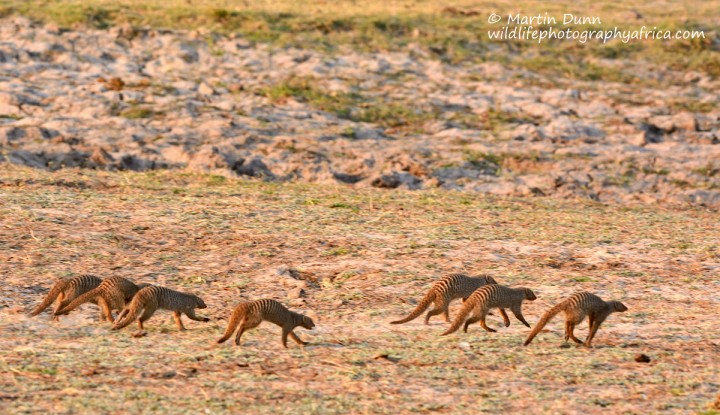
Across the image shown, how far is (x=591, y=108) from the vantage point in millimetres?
17969

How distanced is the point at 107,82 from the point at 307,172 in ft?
14.0

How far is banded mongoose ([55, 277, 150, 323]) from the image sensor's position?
7.69 metres

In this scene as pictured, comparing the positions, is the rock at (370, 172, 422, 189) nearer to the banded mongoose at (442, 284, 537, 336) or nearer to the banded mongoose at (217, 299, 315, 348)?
the banded mongoose at (442, 284, 537, 336)

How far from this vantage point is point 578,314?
24.7 ft

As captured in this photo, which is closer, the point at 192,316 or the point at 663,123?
the point at 192,316

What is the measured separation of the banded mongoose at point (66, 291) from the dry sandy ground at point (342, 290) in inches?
4.3

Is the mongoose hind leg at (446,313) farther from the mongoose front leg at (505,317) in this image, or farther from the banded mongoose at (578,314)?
the banded mongoose at (578,314)

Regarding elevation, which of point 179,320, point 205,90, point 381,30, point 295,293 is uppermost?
point 381,30

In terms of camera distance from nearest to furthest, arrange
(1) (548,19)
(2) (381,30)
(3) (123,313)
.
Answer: (3) (123,313) < (2) (381,30) < (1) (548,19)

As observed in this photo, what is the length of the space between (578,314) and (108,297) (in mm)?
3126

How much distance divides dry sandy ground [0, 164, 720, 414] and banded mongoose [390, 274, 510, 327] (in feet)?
0.44

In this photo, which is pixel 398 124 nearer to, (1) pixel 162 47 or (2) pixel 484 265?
(1) pixel 162 47

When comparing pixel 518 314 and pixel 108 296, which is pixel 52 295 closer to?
pixel 108 296

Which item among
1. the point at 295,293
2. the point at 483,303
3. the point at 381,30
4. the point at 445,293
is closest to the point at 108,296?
the point at 295,293
